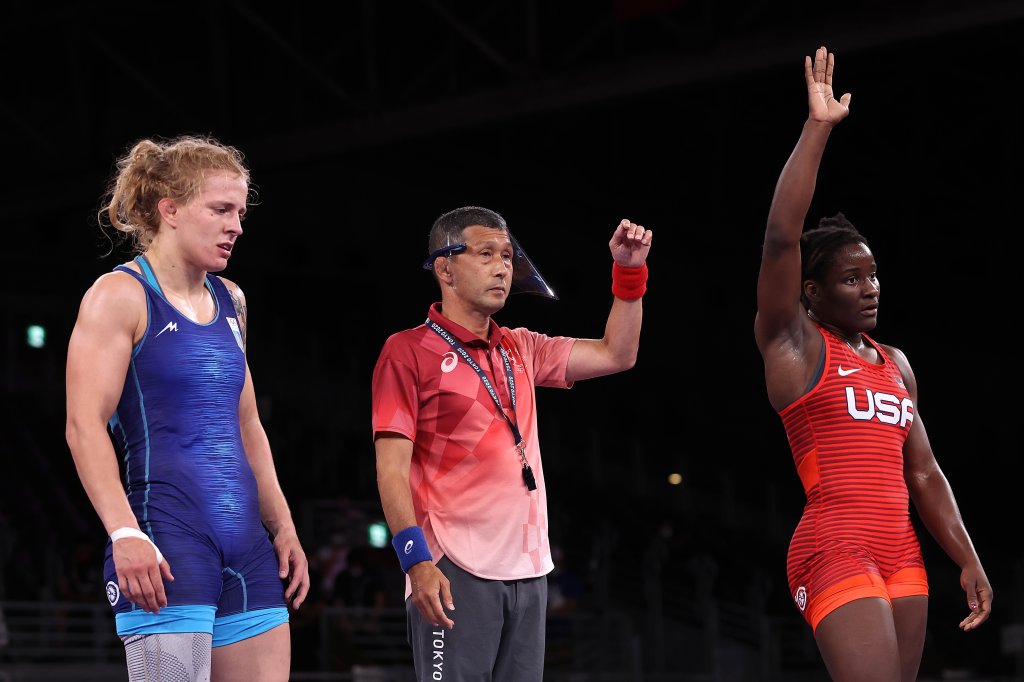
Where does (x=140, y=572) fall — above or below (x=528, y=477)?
below

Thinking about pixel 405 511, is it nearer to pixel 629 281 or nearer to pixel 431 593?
pixel 431 593

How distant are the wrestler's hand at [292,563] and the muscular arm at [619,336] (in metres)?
1.09

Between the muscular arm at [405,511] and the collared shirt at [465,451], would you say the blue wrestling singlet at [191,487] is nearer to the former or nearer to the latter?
the muscular arm at [405,511]

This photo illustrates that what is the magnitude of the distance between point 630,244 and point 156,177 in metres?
1.46

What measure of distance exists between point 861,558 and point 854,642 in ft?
0.88

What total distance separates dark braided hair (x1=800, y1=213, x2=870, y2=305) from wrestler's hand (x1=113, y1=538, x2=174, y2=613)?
2.40 m

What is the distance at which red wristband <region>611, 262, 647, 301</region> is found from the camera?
426cm

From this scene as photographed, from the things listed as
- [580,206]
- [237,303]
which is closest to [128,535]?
[237,303]

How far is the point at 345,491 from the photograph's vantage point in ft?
58.5

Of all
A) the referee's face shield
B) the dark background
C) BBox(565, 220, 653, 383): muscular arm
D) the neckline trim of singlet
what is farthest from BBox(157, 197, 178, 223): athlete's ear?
the dark background

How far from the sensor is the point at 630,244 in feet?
13.7

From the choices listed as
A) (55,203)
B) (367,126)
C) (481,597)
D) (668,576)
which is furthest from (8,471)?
(481,597)

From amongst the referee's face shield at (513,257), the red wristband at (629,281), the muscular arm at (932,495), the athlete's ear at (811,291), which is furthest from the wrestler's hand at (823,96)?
the referee's face shield at (513,257)

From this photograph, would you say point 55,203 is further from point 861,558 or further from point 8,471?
point 861,558
